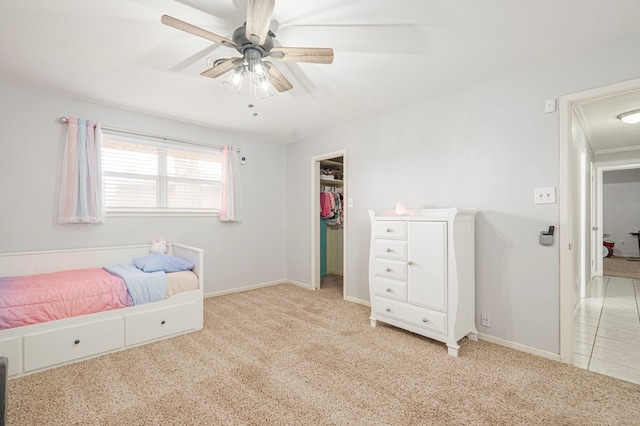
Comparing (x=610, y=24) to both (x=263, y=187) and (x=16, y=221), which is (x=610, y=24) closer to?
(x=263, y=187)

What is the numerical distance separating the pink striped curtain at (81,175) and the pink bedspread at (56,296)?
2.20ft

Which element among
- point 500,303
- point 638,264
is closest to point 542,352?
point 500,303

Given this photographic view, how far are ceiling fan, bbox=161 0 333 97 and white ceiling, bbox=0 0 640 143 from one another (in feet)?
0.64

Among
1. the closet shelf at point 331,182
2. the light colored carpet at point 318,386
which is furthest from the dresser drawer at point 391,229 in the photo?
the closet shelf at point 331,182

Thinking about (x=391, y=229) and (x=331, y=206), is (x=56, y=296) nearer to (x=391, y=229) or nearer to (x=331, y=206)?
(x=391, y=229)

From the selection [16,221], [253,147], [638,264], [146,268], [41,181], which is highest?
[253,147]

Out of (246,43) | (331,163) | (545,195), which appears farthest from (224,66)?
(331,163)

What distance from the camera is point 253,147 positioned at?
4.55 metres

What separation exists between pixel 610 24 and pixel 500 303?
213 cm

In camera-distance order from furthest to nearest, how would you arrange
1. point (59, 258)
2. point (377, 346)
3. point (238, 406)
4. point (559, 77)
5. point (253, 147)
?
1. point (253, 147)
2. point (59, 258)
3. point (377, 346)
4. point (559, 77)
5. point (238, 406)

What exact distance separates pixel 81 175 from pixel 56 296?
1380 millimetres

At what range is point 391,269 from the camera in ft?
9.14

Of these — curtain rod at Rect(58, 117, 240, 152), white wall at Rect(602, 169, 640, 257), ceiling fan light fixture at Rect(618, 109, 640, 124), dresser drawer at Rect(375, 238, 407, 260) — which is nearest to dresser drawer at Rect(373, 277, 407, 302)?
dresser drawer at Rect(375, 238, 407, 260)

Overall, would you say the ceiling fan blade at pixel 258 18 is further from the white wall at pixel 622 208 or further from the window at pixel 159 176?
the white wall at pixel 622 208
